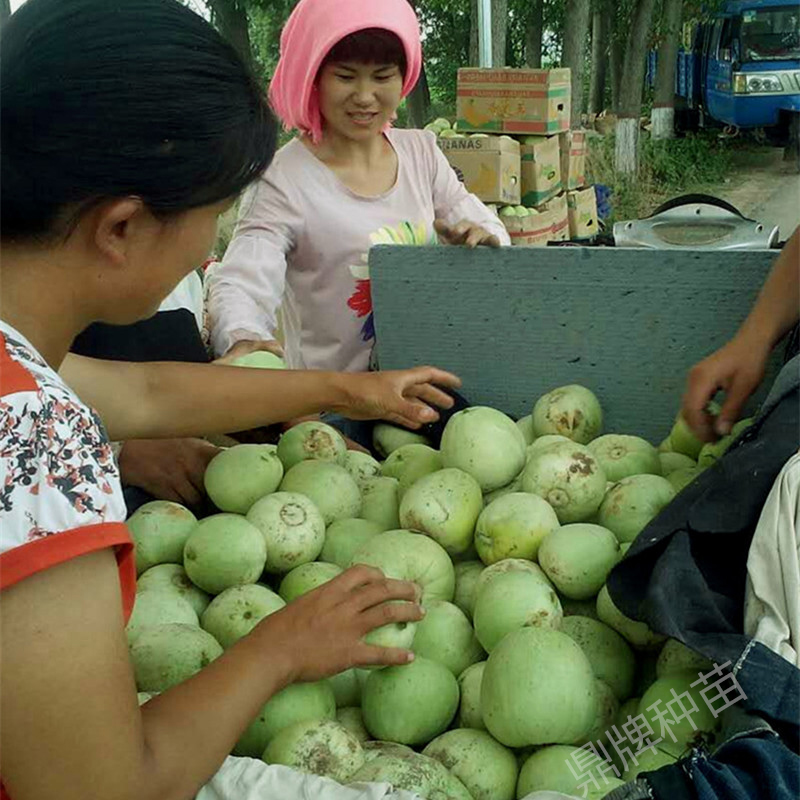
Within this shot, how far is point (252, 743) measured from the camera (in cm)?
149

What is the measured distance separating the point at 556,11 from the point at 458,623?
18.8 m

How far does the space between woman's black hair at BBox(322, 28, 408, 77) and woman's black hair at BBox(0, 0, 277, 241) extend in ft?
5.28

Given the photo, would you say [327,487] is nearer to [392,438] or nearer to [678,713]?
[392,438]

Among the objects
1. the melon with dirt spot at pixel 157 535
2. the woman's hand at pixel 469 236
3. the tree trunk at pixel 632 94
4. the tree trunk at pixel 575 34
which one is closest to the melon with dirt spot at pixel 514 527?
the melon with dirt spot at pixel 157 535

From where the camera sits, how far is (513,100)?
7.83 m

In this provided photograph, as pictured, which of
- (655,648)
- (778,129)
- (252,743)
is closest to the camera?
(252,743)

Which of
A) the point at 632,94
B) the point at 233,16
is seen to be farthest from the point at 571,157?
Answer: the point at 632,94

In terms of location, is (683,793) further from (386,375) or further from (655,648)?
(386,375)

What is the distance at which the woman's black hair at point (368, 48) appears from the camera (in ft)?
8.70

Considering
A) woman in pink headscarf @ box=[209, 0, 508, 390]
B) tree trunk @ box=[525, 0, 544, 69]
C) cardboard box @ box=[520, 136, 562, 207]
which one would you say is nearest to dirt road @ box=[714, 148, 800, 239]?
cardboard box @ box=[520, 136, 562, 207]

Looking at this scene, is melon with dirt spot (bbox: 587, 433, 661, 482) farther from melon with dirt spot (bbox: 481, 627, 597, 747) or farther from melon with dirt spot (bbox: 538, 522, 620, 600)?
melon with dirt spot (bbox: 481, 627, 597, 747)

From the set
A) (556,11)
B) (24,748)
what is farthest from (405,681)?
(556,11)

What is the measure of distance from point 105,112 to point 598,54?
2105 cm

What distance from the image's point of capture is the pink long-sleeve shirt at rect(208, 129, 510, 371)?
2830 millimetres
